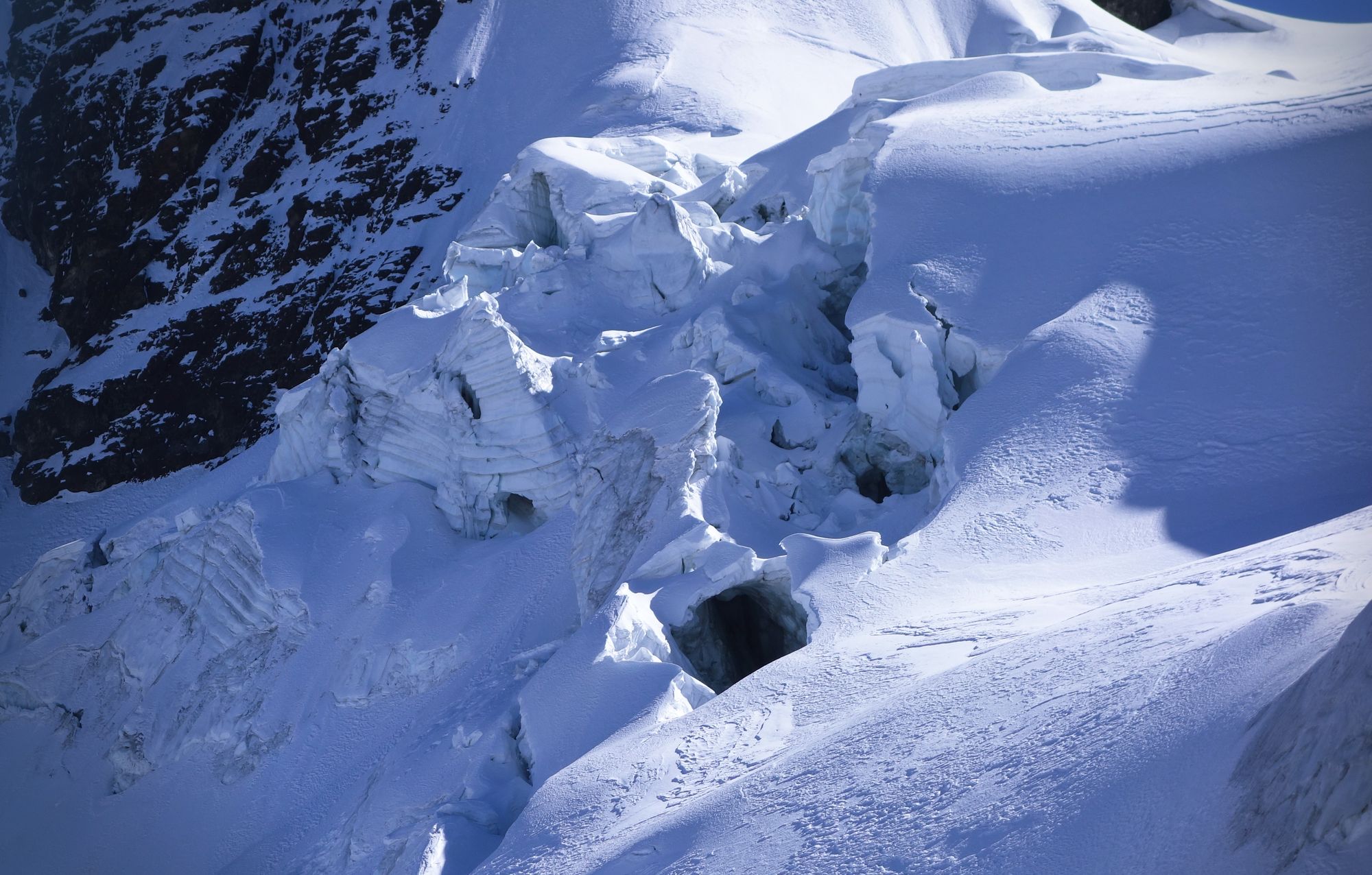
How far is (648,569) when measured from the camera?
6902 mm

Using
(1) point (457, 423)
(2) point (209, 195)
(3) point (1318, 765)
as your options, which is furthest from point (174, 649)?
(2) point (209, 195)

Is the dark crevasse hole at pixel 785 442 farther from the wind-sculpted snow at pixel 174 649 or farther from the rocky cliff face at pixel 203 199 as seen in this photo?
the rocky cliff face at pixel 203 199

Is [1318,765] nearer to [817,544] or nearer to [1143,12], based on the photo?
[817,544]

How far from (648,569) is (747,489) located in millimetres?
1206

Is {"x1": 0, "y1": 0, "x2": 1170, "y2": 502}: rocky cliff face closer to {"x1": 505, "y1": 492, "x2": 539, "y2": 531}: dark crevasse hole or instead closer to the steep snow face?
{"x1": 505, "y1": 492, "x2": 539, "y2": 531}: dark crevasse hole

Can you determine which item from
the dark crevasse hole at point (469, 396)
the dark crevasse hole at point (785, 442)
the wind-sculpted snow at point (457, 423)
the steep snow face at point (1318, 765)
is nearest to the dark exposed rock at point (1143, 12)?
the dark crevasse hole at point (785, 442)

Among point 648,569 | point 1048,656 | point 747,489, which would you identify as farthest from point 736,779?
point 747,489

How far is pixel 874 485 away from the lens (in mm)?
8812

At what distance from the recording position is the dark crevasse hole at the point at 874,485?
8664 mm

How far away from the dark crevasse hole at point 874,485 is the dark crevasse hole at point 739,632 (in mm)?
1655

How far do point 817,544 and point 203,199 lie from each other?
1764 centimetres

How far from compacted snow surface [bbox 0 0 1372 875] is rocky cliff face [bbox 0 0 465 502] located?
224 inches

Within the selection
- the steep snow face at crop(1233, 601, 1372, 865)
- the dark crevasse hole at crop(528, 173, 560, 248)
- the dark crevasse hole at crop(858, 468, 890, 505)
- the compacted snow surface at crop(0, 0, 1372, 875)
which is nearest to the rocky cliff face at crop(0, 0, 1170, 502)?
the dark crevasse hole at crop(528, 173, 560, 248)

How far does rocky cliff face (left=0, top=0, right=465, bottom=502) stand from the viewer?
18.0m
